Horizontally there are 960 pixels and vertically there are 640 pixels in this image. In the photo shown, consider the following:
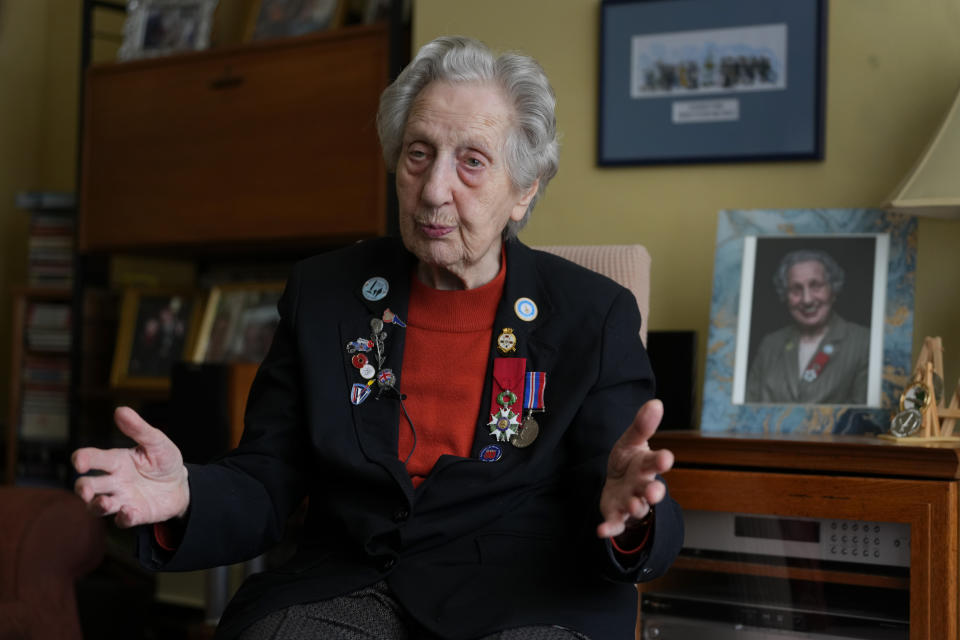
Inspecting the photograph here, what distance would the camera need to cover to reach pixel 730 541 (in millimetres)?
1896

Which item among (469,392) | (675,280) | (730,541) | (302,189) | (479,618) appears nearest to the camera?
(479,618)

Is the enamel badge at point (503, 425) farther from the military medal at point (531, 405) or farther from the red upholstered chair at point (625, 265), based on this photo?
the red upholstered chair at point (625, 265)

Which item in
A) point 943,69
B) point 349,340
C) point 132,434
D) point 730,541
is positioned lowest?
point 730,541

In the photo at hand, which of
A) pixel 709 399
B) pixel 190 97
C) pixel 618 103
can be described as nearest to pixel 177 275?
pixel 190 97

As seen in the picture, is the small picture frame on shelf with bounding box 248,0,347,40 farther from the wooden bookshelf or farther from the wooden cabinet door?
the wooden bookshelf

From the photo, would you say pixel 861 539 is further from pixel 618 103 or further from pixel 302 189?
pixel 302 189

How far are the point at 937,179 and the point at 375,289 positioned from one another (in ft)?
3.61

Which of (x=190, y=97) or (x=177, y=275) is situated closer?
(x=190, y=97)

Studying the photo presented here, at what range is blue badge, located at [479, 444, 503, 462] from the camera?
56.2 inches

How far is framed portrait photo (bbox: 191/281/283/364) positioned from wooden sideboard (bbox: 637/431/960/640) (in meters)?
1.66

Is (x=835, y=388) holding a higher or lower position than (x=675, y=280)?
lower

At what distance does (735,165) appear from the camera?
2.31m

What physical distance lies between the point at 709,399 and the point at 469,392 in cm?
84

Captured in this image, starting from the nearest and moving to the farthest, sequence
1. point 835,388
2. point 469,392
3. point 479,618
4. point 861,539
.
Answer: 1. point 479,618
2. point 469,392
3. point 861,539
4. point 835,388
